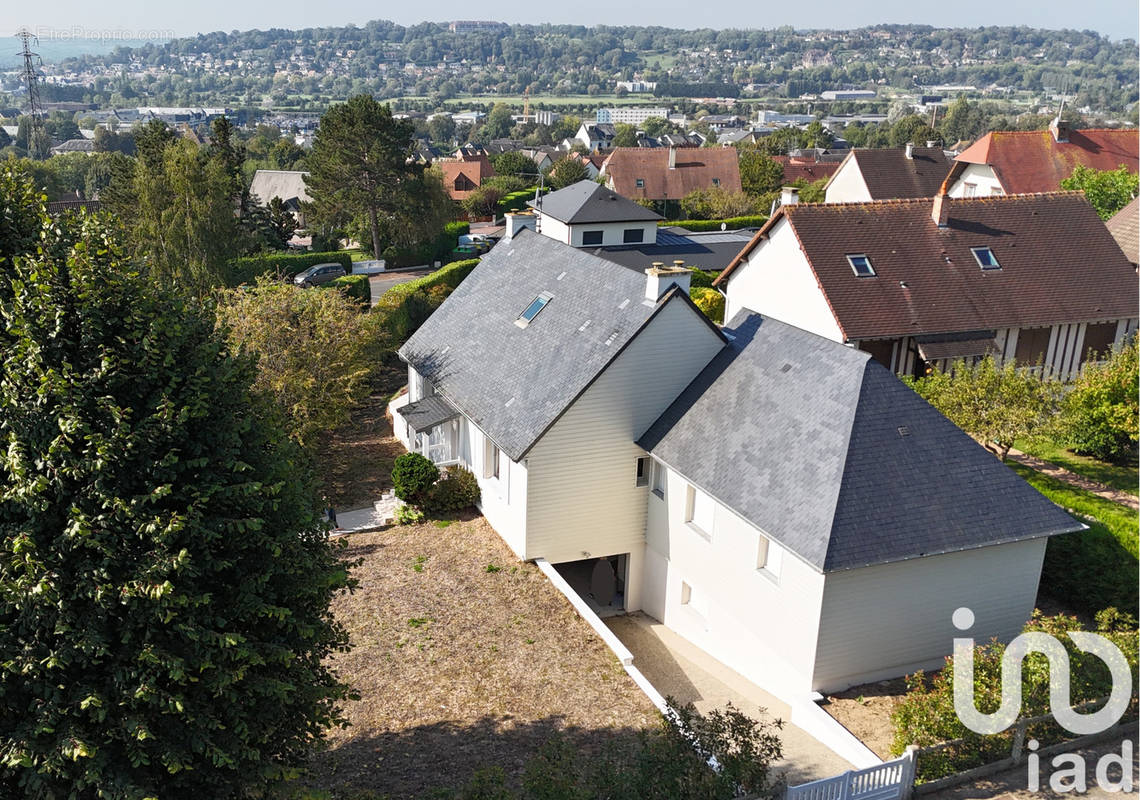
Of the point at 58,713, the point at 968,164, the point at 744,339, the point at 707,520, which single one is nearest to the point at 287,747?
the point at 58,713

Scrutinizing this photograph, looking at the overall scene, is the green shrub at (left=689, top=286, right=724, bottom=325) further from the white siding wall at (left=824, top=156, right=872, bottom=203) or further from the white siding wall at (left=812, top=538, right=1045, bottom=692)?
the white siding wall at (left=812, top=538, right=1045, bottom=692)

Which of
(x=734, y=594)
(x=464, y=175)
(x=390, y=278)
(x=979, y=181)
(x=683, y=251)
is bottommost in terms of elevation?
(x=390, y=278)

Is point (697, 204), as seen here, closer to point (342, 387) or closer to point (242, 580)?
point (342, 387)

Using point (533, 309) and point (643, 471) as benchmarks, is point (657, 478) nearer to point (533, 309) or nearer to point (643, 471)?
point (643, 471)

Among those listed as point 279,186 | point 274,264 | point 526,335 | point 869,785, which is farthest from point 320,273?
point 869,785

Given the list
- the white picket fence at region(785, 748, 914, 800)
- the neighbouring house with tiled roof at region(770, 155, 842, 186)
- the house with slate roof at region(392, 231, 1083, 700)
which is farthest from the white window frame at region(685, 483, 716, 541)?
the neighbouring house with tiled roof at region(770, 155, 842, 186)
